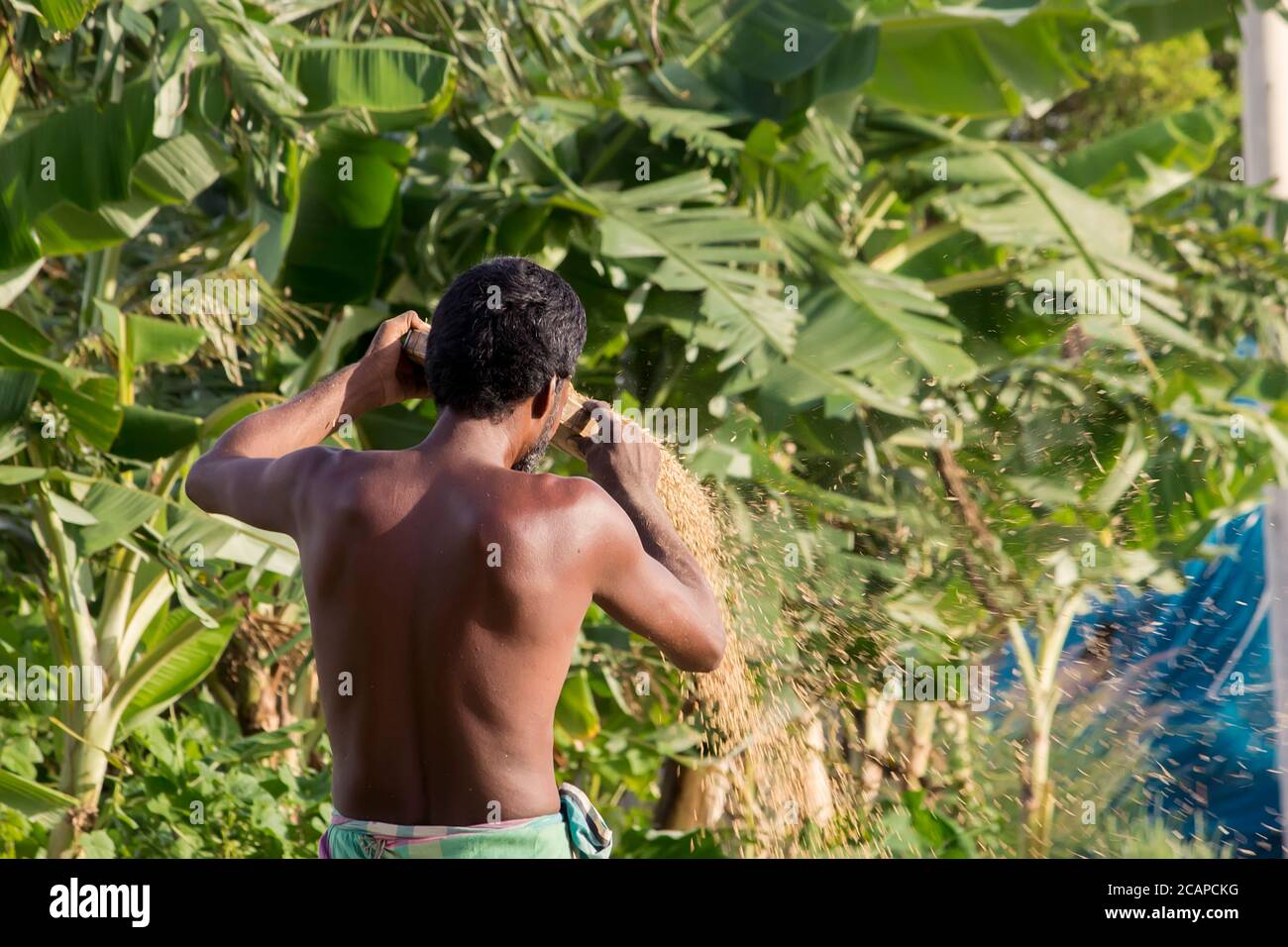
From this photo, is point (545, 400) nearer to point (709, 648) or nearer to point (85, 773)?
point (709, 648)

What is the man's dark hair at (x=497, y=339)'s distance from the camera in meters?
2.02

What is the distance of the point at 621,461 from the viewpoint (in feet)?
7.19

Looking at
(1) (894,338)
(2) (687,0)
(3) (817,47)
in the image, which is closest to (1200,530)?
(1) (894,338)

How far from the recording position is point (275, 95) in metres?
3.89

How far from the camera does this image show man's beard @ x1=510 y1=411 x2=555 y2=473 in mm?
2123

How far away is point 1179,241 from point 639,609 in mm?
5680

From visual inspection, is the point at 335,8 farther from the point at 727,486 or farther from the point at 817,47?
the point at 727,486

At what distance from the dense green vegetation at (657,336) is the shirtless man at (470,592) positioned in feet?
6.84

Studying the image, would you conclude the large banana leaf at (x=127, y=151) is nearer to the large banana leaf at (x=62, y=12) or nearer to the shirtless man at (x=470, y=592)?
the large banana leaf at (x=62, y=12)

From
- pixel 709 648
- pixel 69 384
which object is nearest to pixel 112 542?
pixel 69 384

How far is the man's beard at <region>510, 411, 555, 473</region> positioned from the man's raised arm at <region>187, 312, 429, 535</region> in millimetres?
305

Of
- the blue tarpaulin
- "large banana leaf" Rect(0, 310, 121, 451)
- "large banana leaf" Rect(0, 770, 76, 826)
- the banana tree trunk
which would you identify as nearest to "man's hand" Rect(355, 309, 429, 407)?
"large banana leaf" Rect(0, 310, 121, 451)

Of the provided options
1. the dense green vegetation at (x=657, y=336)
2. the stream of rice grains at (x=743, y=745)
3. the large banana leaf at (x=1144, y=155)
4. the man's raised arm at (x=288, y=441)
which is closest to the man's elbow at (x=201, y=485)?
the man's raised arm at (x=288, y=441)

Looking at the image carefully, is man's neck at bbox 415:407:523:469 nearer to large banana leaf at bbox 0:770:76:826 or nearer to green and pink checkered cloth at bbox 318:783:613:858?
green and pink checkered cloth at bbox 318:783:613:858
